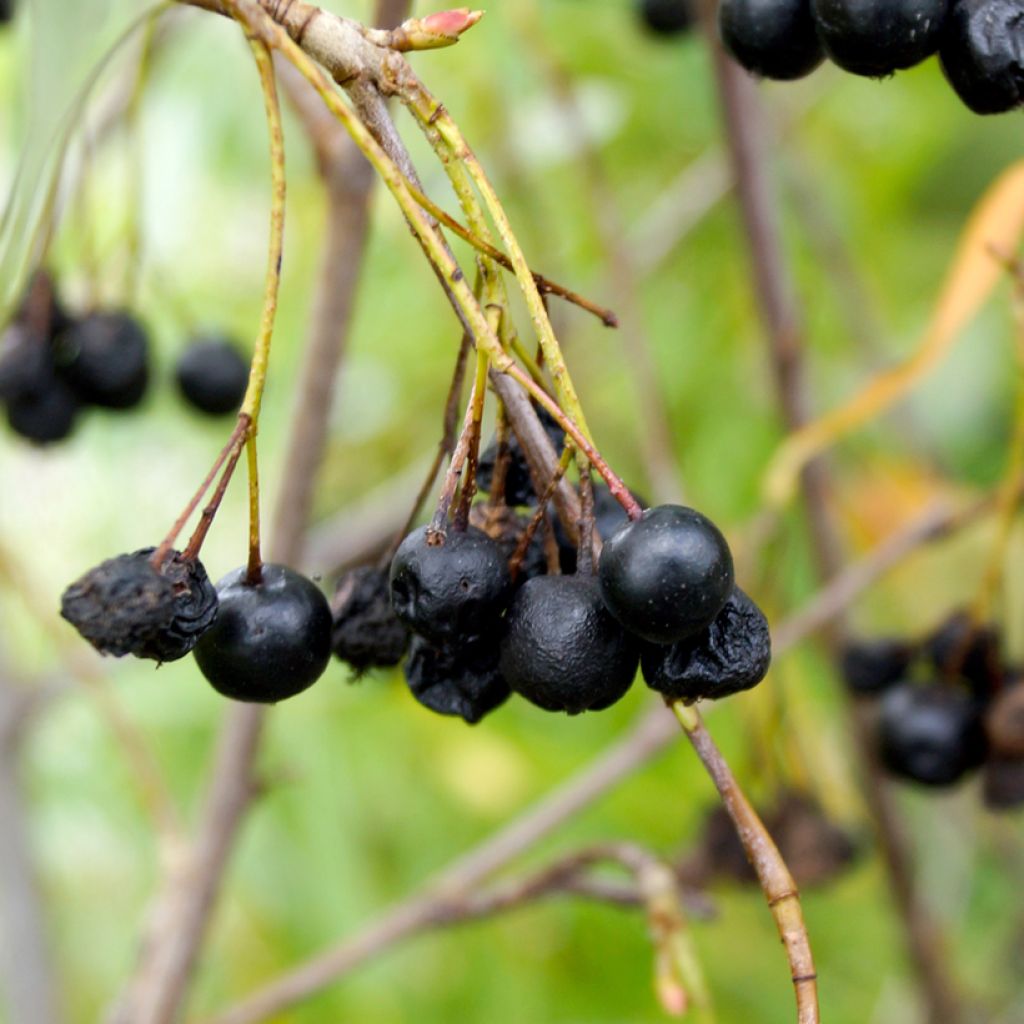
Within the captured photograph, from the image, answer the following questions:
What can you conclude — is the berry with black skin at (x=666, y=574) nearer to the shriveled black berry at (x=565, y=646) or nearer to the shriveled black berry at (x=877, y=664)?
the shriveled black berry at (x=565, y=646)

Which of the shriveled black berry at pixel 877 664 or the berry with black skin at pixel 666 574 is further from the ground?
the berry with black skin at pixel 666 574

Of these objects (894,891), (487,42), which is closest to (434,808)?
(894,891)

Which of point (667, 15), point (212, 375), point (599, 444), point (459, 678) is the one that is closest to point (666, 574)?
point (459, 678)

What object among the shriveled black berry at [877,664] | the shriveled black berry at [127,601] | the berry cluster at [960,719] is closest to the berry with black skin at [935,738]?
the berry cluster at [960,719]

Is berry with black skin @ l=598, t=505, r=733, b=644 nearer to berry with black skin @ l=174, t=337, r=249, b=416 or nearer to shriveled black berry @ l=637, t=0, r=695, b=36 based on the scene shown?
berry with black skin @ l=174, t=337, r=249, b=416

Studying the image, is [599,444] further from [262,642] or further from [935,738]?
[262,642]

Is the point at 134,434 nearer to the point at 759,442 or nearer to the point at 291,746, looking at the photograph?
the point at 291,746
